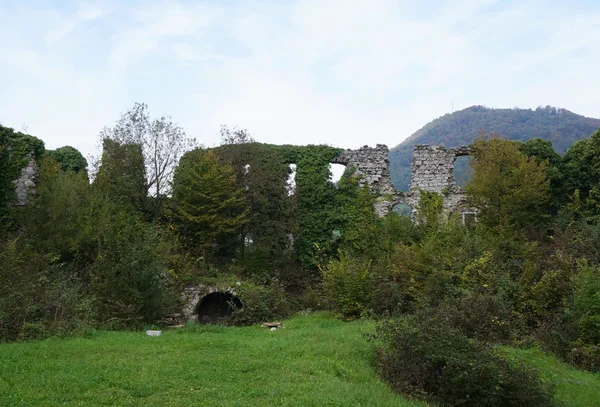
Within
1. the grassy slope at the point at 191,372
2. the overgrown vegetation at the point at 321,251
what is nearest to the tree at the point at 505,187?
the overgrown vegetation at the point at 321,251

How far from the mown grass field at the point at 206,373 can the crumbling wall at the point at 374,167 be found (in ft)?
38.5

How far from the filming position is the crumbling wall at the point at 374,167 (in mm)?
22641

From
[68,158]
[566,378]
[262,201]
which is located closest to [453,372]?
[566,378]

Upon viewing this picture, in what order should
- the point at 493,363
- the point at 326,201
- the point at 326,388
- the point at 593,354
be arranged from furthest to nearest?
the point at 326,201
the point at 593,354
the point at 493,363
the point at 326,388

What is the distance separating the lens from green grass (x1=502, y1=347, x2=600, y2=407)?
29.0 ft

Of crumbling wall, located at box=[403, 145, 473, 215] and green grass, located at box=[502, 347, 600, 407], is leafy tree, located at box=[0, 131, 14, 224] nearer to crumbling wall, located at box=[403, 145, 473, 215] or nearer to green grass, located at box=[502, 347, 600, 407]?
crumbling wall, located at box=[403, 145, 473, 215]

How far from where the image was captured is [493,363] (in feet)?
26.5

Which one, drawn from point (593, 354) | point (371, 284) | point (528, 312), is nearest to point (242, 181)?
point (371, 284)

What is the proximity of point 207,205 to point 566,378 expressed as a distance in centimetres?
1334

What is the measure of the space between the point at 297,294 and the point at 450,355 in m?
12.1

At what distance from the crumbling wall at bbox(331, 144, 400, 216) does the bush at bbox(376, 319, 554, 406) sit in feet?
45.5

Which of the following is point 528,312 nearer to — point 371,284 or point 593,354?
point 593,354

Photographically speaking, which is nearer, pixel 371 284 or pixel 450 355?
pixel 450 355

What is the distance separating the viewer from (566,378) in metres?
9.88
